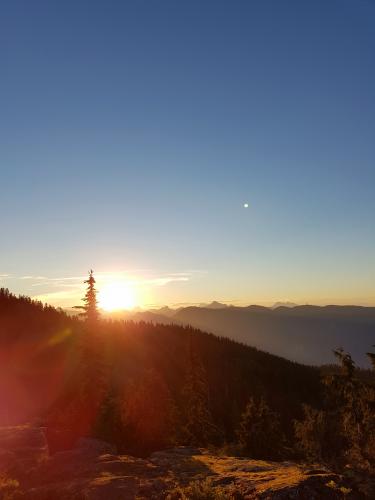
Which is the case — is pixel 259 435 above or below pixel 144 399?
below

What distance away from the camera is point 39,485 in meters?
16.6

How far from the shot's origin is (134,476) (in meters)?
17.1

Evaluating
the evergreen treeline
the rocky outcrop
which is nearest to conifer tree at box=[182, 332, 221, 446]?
the evergreen treeline

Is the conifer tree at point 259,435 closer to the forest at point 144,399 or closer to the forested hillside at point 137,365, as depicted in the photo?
the forest at point 144,399

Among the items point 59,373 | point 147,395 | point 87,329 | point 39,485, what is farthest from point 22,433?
point 59,373

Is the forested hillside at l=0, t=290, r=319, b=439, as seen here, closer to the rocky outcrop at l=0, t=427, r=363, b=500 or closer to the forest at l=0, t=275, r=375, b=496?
the forest at l=0, t=275, r=375, b=496

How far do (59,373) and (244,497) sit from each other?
176 feet

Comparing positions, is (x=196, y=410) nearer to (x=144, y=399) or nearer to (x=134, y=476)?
(x=144, y=399)

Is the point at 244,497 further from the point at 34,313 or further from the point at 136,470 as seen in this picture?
the point at 34,313

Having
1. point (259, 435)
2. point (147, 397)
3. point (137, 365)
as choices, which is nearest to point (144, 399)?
point (147, 397)

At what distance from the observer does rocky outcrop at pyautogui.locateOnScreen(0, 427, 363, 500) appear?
12797mm

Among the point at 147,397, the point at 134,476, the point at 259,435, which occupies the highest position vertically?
the point at 147,397

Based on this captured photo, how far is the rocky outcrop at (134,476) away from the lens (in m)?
12.8

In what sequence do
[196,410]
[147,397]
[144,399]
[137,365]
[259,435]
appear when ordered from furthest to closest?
[137,365]
[196,410]
[259,435]
[147,397]
[144,399]
